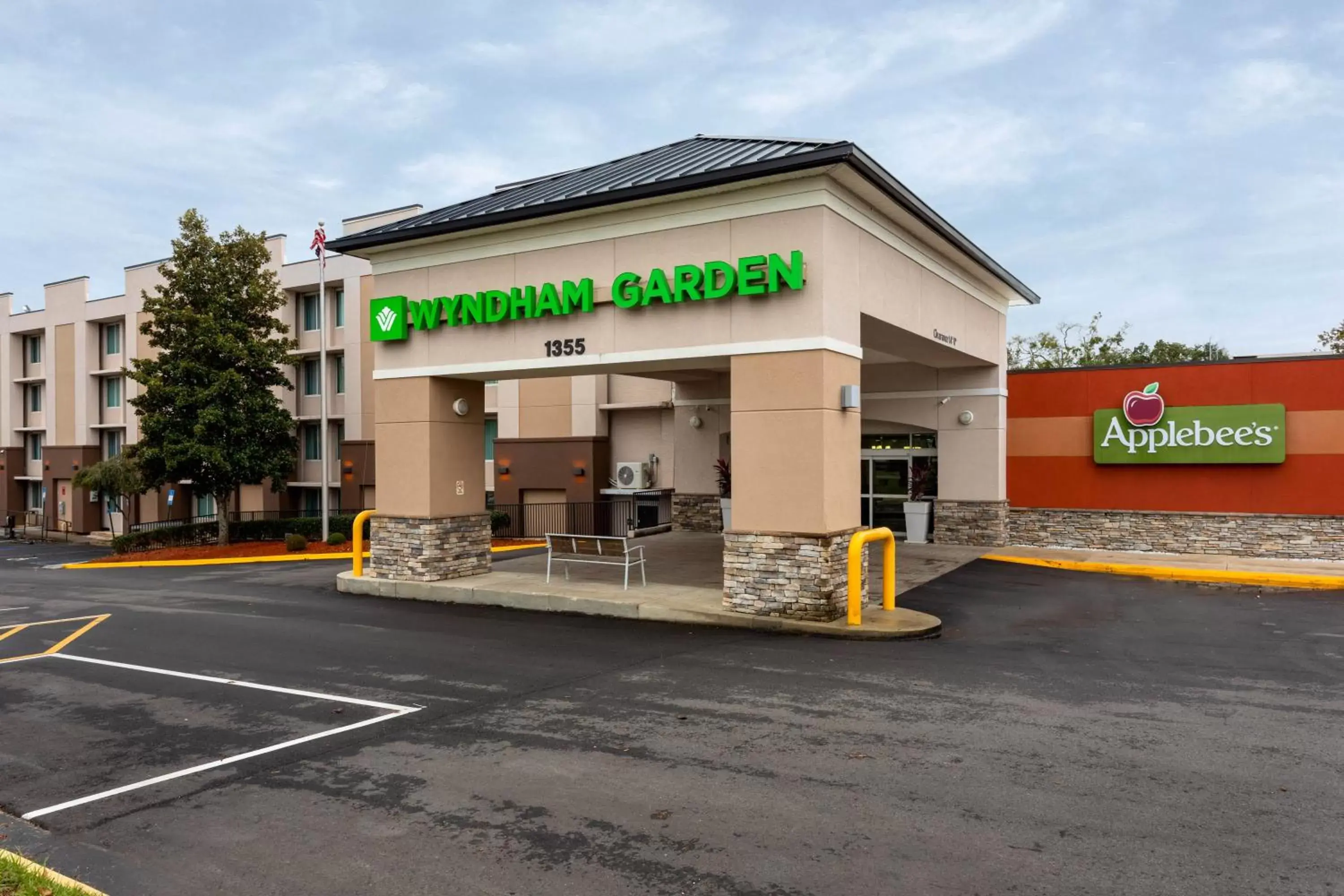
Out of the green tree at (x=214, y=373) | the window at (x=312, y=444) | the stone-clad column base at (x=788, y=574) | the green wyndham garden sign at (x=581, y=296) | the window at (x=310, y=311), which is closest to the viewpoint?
the stone-clad column base at (x=788, y=574)

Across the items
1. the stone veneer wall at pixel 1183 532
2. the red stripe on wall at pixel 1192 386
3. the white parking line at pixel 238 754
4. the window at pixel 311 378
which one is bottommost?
the white parking line at pixel 238 754

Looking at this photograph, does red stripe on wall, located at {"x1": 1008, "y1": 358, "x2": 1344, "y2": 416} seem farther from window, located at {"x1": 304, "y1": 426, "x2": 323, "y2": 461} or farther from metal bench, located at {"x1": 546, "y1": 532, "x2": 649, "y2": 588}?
window, located at {"x1": 304, "y1": 426, "x2": 323, "y2": 461}

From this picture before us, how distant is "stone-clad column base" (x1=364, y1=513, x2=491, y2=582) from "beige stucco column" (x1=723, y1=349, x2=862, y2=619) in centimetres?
544

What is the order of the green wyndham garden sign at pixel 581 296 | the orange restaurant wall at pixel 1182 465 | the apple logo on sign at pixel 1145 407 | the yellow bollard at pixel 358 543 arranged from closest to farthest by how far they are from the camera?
the green wyndham garden sign at pixel 581 296 → the yellow bollard at pixel 358 543 → the orange restaurant wall at pixel 1182 465 → the apple logo on sign at pixel 1145 407

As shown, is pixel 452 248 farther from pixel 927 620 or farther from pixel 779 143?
pixel 927 620

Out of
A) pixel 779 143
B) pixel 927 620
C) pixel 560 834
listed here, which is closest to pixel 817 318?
pixel 779 143

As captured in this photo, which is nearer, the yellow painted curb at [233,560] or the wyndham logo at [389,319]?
the wyndham logo at [389,319]

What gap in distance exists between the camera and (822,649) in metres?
10.1

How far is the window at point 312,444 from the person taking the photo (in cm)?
3388

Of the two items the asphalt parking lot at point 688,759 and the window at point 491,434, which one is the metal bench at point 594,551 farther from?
the window at point 491,434

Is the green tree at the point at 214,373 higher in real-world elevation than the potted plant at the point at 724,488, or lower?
higher

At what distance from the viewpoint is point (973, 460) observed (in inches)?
776

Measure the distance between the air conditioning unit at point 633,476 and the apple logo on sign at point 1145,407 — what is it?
43.3 ft

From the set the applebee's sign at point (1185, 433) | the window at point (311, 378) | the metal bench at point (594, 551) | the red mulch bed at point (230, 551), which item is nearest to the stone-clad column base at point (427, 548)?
the metal bench at point (594, 551)
